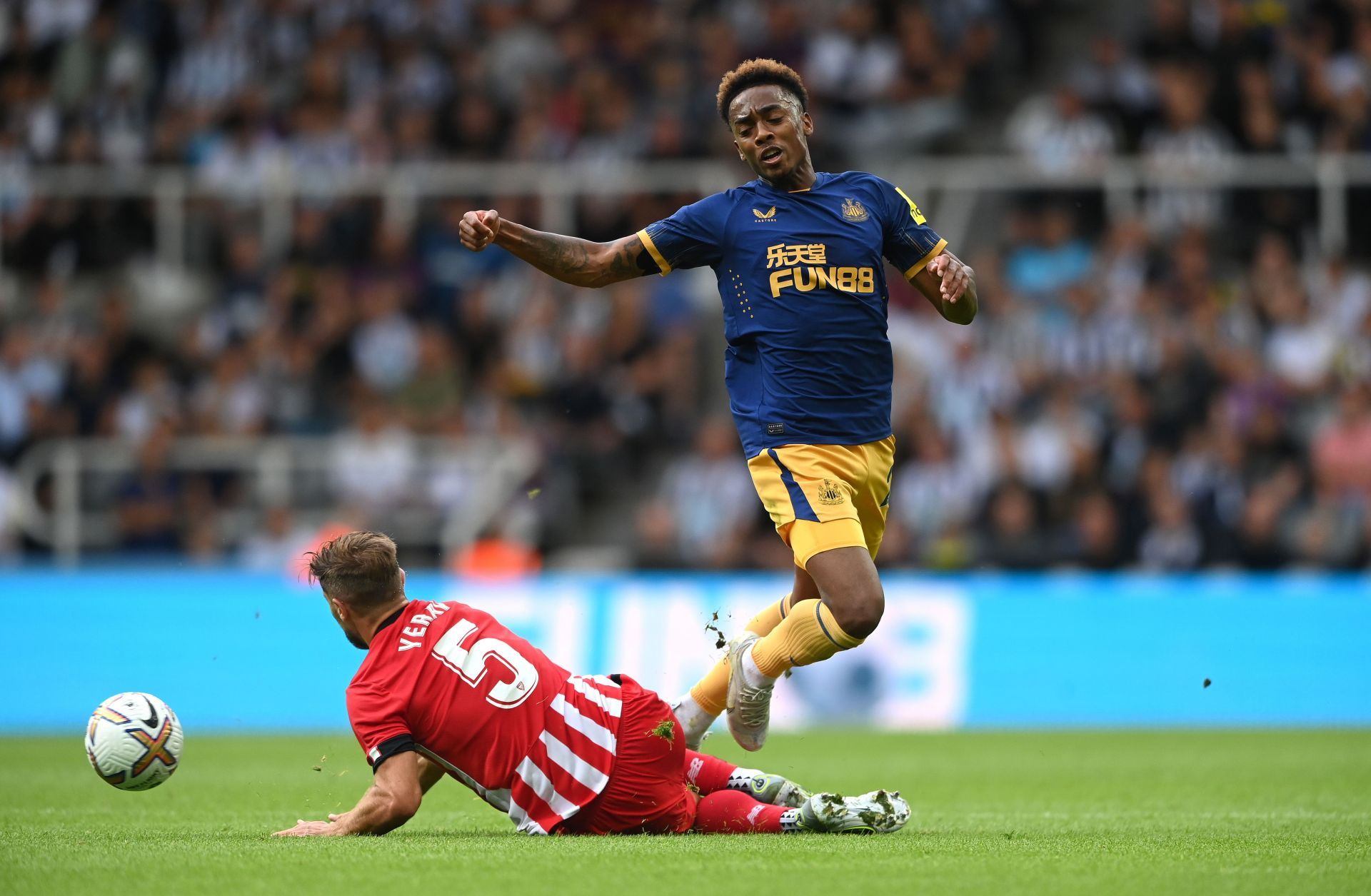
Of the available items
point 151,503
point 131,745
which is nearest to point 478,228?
point 131,745

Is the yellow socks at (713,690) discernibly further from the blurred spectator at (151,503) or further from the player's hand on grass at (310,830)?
the blurred spectator at (151,503)

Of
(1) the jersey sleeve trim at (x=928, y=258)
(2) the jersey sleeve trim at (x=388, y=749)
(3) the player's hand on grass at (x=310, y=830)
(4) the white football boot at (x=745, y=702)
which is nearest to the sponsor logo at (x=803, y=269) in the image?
(1) the jersey sleeve trim at (x=928, y=258)

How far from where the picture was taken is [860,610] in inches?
270

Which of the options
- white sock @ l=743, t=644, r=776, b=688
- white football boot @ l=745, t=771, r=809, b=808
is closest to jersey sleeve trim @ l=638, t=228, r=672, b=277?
white sock @ l=743, t=644, r=776, b=688

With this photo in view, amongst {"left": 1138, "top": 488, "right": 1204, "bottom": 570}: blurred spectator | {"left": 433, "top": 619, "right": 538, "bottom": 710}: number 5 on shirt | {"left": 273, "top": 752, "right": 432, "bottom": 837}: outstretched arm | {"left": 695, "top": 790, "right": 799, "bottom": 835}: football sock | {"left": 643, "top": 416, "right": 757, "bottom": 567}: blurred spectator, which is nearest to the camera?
{"left": 273, "top": 752, "right": 432, "bottom": 837}: outstretched arm

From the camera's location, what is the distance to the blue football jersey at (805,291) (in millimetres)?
7191

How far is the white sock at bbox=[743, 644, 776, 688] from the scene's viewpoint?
711 centimetres

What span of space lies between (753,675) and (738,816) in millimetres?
625

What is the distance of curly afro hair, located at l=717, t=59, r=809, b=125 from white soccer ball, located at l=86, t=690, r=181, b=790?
3.24 meters

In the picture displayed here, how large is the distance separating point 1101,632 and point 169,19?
1261cm

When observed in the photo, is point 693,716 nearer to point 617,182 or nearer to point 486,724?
point 486,724

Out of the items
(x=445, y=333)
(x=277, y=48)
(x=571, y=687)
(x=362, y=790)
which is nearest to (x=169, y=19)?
(x=277, y=48)

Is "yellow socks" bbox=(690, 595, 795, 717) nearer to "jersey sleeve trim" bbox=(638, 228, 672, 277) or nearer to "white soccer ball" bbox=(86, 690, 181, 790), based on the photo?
"jersey sleeve trim" bbox=(638, 228, 672, 277)

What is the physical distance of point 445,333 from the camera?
17781 mm
